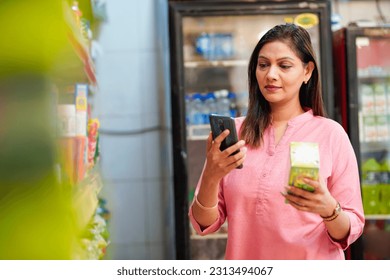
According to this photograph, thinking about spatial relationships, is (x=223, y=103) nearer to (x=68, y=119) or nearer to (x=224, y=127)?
(x=68, y=119)

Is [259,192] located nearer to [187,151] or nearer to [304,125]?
[304,125]

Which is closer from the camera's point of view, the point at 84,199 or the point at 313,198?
the point at 313,198

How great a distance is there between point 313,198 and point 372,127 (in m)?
1.95

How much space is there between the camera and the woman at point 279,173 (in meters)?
1.21

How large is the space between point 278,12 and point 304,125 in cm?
159

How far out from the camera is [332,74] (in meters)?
2.83

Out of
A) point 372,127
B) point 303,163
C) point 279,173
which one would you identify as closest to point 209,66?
point 372,127

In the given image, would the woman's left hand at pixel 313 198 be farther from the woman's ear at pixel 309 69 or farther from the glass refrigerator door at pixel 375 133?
the glass refrigerator door at pixel 375 133

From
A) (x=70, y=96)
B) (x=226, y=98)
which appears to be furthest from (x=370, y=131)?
(x=70, y=96)

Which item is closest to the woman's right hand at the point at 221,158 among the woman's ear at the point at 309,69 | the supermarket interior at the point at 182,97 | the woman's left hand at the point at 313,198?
the woman's left hand at the point at 313,198

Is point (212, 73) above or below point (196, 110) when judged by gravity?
above

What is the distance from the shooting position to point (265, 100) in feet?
4.31

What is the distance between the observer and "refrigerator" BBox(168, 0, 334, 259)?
9.04ft

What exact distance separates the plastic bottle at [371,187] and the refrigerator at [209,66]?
14.4 inches
